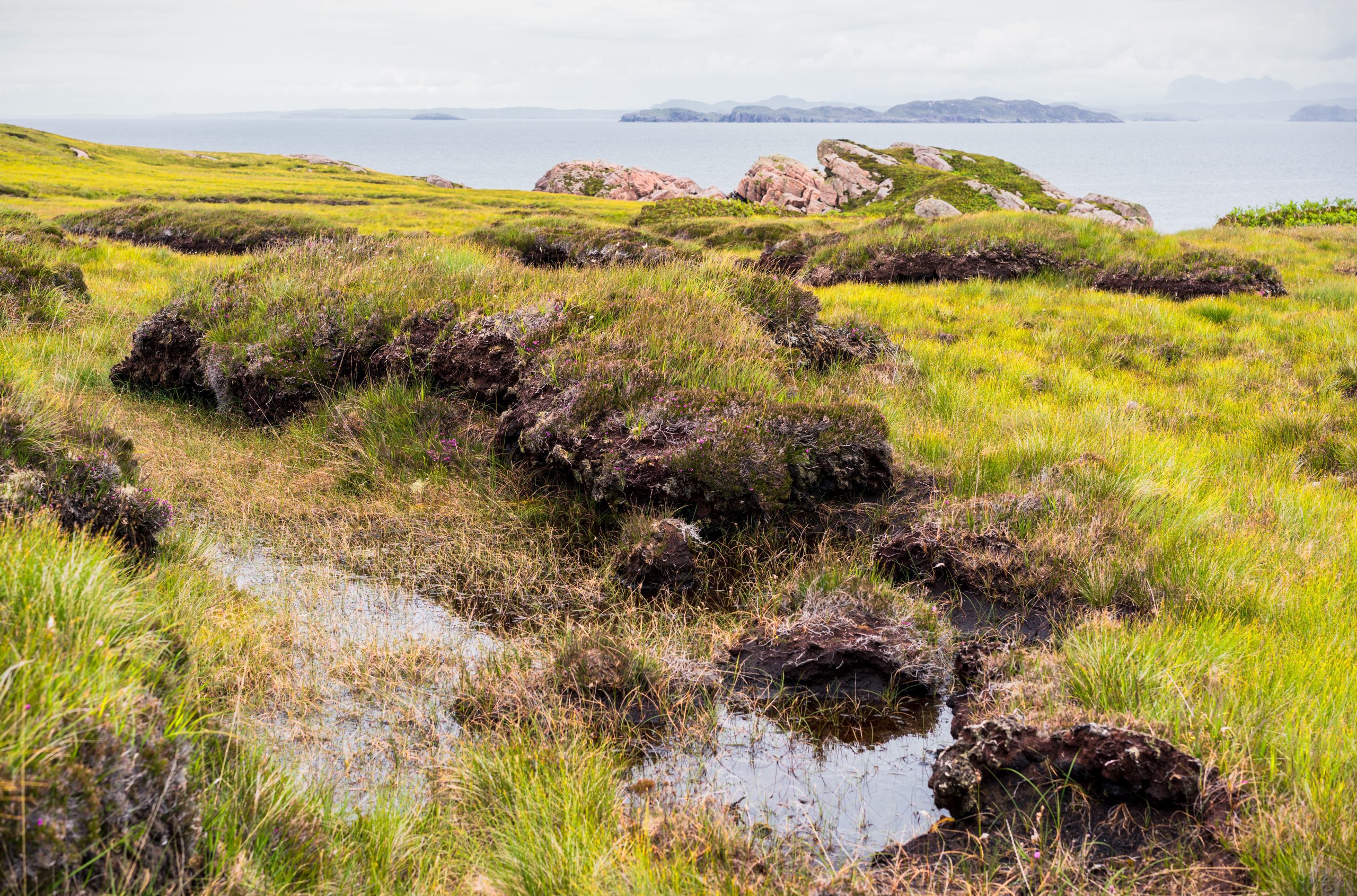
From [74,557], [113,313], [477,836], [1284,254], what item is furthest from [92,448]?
[1284,254]

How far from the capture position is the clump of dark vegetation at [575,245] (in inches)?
524

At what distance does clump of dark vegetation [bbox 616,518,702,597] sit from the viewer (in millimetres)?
5117

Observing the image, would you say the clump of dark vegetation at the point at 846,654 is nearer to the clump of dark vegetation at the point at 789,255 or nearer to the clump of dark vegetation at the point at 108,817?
the clump of dark vegetation at the point at 108,817

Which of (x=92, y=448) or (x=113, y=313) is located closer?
(x=92, y=448)

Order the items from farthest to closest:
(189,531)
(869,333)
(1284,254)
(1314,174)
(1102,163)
Result: 1. (1102,163)
2. (1314,174)
3. (1284,254)
4. (869,333)
5. (189,531)

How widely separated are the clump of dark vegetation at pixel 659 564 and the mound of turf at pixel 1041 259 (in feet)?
36.9

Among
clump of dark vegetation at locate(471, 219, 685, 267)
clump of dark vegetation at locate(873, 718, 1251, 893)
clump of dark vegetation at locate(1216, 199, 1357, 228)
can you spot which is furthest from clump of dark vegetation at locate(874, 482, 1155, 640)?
clump of dark vegetation at locate(1216, 199, 1357, 228)

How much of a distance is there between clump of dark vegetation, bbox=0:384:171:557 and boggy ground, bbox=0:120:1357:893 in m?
0.17

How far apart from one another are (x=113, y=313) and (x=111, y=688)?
11100mm

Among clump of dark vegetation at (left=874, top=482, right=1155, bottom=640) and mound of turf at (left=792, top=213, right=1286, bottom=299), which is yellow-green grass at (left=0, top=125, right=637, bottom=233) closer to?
mound of turf at (left=792, top=213, right=1286, bottom=299)

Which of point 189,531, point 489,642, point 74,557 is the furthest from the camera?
point 189,531

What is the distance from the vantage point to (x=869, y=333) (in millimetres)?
9812

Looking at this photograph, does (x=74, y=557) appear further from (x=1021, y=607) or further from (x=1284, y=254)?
(x=1284, y=254)

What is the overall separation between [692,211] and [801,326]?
2488cm
